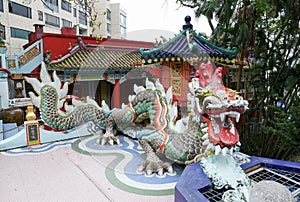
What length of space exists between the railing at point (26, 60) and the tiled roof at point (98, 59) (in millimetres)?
745

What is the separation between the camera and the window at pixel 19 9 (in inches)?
597

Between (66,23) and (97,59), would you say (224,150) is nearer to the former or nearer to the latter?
(97,59)

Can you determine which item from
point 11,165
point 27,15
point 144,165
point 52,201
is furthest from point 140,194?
point 27,15

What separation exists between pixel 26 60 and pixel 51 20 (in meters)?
13.9

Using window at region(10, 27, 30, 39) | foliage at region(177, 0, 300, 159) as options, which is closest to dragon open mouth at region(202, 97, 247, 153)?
foliage at region(177, 0, 300, 159)

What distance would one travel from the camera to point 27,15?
16.6 meters

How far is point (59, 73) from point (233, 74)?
504 cm

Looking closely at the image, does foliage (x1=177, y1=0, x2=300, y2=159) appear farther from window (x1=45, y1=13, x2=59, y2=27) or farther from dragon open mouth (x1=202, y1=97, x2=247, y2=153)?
window (x1=45, y1=13, x2=59, y2=27)

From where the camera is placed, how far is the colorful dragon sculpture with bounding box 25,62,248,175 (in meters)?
2.59

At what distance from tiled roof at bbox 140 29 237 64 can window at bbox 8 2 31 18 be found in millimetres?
14218

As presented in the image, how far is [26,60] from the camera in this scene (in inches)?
277

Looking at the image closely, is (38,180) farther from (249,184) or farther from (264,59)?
(264,59)

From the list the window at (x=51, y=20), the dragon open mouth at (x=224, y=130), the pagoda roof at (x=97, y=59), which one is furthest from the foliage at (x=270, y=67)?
the window at (x=51, y=20)

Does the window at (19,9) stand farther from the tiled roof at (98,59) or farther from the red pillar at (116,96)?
the red pillar at (116,96)
